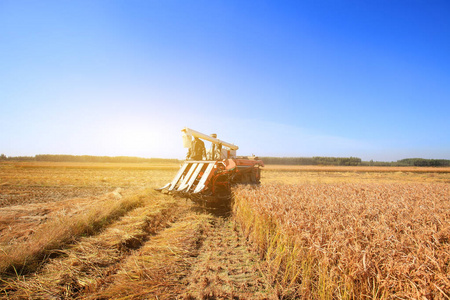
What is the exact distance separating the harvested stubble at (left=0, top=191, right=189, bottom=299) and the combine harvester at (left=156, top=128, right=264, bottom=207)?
214cm

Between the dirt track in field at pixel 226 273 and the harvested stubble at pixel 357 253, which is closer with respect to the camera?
the harvested stubble at pixel 357 253

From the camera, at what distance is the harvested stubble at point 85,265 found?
9.22 feet

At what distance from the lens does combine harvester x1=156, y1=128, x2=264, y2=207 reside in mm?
7633

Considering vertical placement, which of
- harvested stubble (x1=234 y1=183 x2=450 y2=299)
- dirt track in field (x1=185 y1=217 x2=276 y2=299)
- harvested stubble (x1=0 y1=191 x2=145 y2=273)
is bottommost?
dirt track in field (x1=185 y1=217 x2=276 y2=299)

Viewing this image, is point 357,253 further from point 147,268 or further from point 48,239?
point 48,239

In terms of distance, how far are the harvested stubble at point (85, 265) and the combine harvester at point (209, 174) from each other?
2.14 metres

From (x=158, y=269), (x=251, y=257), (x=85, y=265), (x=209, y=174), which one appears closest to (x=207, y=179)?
(x=209, y=174)

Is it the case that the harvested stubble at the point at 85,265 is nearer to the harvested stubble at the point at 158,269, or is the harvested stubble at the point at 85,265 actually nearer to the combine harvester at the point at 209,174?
the harvested stubble at the point at 158,269

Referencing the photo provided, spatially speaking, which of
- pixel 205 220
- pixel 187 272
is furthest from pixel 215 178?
pixel 187 272

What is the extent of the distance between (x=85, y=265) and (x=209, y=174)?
469cm

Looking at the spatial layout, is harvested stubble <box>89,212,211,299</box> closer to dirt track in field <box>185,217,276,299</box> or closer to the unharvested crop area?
the unharvested crop area

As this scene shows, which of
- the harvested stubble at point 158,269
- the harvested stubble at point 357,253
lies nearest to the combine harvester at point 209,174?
the harvested stubble at point 158,269

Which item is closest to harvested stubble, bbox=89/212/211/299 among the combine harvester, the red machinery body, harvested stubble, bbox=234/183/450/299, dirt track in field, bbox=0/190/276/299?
dirt track in field, bbox=0/190/276/299

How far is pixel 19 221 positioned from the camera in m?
5.94
